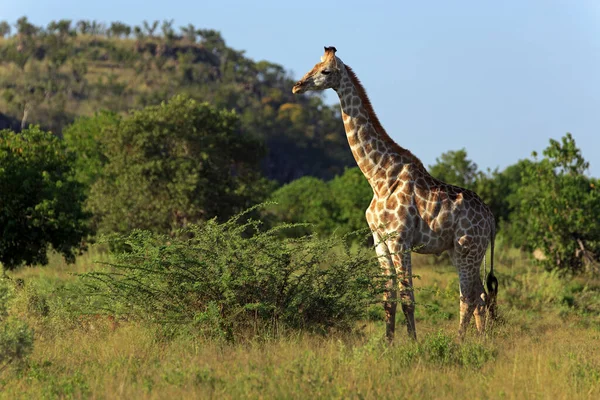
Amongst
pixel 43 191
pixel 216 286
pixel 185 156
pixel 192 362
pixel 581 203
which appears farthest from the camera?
pixel 185 156

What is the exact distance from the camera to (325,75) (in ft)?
39.7

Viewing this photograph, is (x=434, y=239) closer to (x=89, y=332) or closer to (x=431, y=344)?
(x=431, y=344)

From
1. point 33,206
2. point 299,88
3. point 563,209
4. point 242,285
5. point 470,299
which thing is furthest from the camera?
point 563,209

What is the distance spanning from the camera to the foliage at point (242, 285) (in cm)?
1088

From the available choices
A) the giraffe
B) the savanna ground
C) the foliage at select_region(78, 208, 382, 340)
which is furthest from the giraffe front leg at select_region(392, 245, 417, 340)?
the savanna ground

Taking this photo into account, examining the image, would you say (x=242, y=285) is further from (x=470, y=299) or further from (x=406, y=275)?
(x=470, y=299)

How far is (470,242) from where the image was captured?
12.2 meters

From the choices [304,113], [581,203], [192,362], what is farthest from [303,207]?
[304,113]

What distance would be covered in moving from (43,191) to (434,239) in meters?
12.4

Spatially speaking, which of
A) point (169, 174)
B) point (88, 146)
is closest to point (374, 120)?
point (169, 174)

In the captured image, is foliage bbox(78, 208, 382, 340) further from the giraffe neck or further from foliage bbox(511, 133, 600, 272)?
foliage bbox(511, 133, 600, 272)

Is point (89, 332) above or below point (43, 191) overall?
below

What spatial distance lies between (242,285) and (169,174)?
20.8 m

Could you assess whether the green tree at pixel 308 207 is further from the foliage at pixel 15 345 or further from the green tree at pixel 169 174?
the foliage at pixel 15 345
